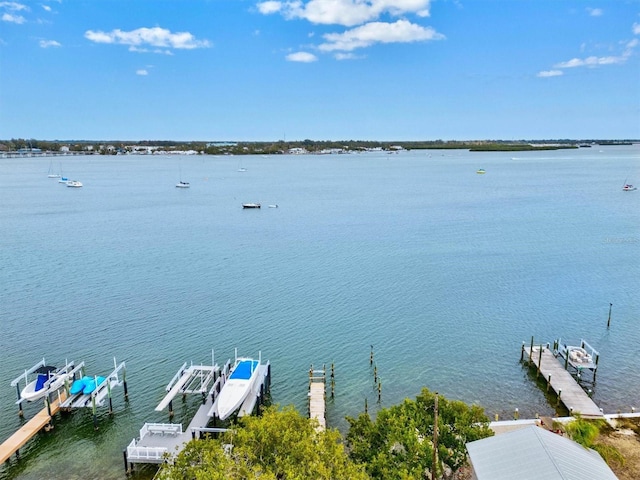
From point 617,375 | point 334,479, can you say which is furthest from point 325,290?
point 334,479

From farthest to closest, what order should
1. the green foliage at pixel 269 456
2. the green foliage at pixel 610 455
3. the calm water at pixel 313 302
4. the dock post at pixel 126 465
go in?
1. the calm water at pixel 313 302
2. the dock post at pixel 126 465
3. the green foliage at pixel 610 455
4. the green foliage at pixel 269 456

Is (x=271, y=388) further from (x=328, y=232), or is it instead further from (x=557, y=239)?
(x=557, y=239)

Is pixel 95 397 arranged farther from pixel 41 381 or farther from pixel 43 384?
pixel 41 381

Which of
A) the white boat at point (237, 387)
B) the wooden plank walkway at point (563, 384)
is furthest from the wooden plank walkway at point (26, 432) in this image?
the wooden plank walkway at point (563, 384)

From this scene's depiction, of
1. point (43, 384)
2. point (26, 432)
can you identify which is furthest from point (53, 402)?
point (26, 432)

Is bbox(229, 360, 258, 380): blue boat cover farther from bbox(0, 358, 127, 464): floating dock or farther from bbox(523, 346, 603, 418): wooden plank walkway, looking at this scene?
bbox(523, 346, 603, 418): wooden plank walkway

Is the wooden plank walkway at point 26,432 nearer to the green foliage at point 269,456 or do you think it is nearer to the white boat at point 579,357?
the green foliage at point 269,456
